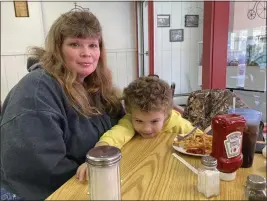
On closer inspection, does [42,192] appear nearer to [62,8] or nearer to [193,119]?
[193,119]

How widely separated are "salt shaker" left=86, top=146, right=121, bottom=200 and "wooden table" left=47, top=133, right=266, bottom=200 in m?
0.08

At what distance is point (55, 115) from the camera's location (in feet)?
3.15

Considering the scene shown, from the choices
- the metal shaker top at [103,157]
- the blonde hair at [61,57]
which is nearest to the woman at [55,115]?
the blonde hair at [61,57]

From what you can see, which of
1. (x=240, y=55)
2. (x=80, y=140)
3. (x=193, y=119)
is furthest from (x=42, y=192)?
(x=240, y=55)

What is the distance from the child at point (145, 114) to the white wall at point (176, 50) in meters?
2.16

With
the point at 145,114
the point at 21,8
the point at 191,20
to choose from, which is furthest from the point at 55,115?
the point at 21,8

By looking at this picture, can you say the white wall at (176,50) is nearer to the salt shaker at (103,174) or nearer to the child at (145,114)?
the child at (145,114)

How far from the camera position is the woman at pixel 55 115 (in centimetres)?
92

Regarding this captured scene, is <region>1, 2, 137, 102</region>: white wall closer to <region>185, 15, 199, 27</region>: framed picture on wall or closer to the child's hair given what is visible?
<region>185, 15, 199, 27</region>: framed picture on wall

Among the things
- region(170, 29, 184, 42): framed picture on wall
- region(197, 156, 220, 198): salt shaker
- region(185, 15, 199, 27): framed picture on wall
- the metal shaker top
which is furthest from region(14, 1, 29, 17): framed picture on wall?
region(197, 156, 220, 198): salt shaker

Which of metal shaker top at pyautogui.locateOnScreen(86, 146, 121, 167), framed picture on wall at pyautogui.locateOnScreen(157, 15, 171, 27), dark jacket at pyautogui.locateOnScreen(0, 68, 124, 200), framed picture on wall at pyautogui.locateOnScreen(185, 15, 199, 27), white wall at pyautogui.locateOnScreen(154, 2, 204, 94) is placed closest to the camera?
metal shaker top at pyautogui.locateOnScreen(86, 146, 121, 167)

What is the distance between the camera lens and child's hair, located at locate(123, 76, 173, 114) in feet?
3.66

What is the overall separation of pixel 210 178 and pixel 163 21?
141 inches

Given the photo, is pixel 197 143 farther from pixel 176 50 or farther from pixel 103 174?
pixel 176 50
